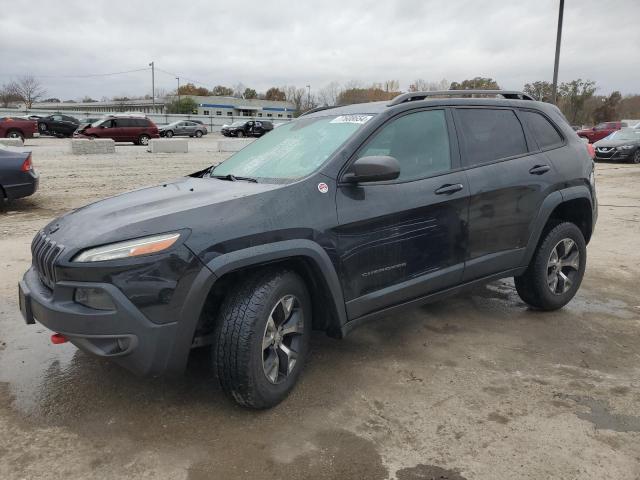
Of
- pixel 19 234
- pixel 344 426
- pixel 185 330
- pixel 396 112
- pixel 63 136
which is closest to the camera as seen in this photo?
pixel 185 330

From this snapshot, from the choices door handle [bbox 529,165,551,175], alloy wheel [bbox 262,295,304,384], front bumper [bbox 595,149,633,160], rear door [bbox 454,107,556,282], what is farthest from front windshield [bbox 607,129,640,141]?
alloy wheel [bbox 262,295,304,384]

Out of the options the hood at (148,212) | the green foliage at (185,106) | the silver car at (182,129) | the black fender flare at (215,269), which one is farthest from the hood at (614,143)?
the green foliage at (185,106)

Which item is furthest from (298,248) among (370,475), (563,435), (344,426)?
(563,435)

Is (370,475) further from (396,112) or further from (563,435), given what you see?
(396,112)

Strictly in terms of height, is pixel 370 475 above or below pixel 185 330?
below

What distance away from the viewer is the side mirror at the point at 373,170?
3.06 meters

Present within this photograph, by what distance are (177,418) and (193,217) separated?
44.6 inches

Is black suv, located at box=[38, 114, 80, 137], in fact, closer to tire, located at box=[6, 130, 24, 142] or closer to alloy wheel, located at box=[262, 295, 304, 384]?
tire, located at box=[6, 130, 24, 142]

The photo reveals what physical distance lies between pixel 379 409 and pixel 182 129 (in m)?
40.7

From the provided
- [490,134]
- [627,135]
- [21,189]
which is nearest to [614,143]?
[627,135]

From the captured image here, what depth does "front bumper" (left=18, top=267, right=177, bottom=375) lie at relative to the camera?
250 cm

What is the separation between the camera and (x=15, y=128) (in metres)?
28.0

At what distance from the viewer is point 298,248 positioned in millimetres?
2875

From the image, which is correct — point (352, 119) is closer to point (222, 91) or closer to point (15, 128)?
point (15, 128)
